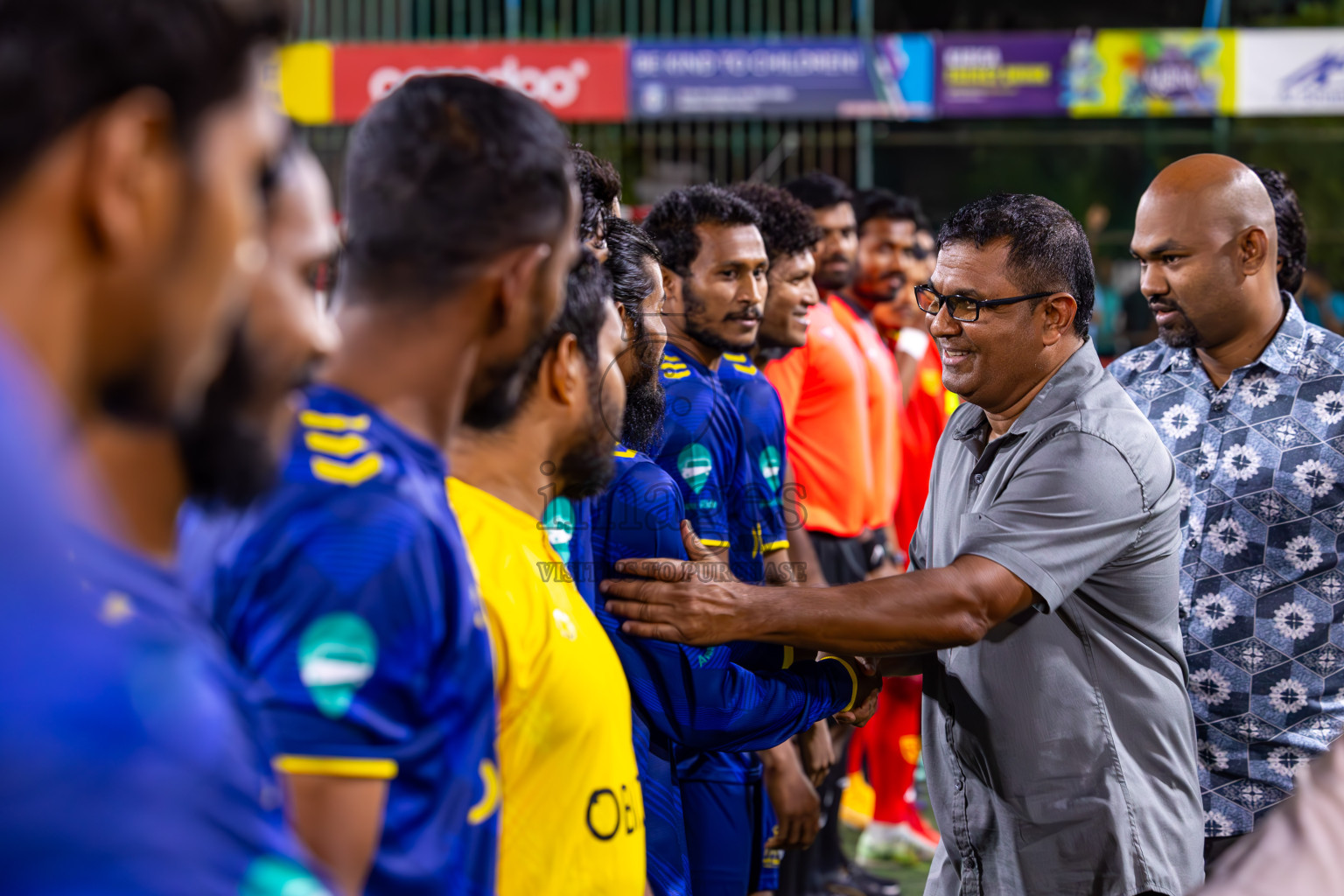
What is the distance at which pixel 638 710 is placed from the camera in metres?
2.28

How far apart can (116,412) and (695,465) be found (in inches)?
91.8

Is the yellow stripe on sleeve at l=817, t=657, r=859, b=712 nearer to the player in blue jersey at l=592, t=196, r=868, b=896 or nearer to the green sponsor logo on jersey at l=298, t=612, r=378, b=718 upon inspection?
the player in blue jersey at l=592, t=196, r=868, b=896

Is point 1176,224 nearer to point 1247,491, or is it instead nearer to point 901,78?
point 1247,491

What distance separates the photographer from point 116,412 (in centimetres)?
78

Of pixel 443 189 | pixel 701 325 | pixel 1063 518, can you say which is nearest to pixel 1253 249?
pixel 1063 518

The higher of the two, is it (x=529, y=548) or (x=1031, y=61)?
(x=1031, y=61)

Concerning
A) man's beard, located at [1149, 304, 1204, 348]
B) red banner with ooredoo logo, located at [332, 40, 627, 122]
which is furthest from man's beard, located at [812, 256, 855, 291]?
Result: red banner with ooredoo logo, located at [332, 40, 627, 122]

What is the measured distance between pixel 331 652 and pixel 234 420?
208 mm

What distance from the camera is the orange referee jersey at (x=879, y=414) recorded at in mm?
5348

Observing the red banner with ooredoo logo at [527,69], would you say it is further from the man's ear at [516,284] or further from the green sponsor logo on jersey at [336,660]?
the green sponsor logo on jersey at [336,660]

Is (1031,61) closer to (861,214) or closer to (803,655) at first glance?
(861,214)

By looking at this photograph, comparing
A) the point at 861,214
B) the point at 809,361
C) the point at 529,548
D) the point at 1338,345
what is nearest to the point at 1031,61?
the point at 861,214

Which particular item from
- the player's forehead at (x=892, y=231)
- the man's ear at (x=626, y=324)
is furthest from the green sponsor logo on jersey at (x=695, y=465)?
the player's forehead at (x=892, y=231)

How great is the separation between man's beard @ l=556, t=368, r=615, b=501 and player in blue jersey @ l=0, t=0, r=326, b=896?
0.77 meters
